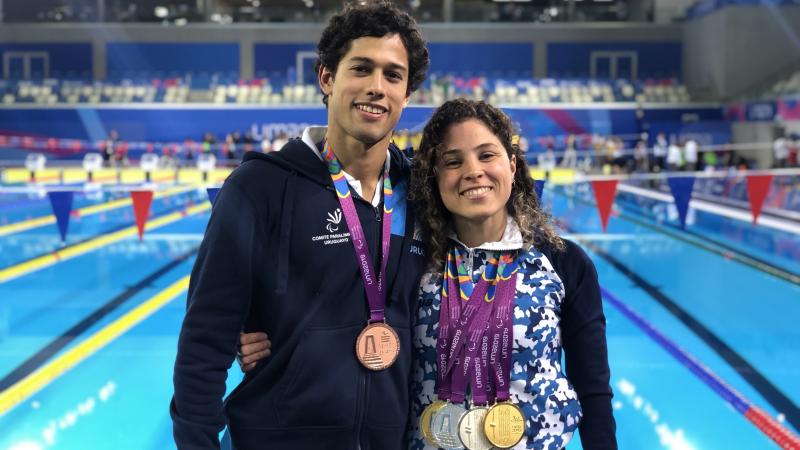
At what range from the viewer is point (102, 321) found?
5.12 m

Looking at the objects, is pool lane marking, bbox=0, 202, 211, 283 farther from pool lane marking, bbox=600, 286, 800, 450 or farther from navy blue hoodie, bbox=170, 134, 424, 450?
navy blue hoodie, bbox=170, 134, 424, 450

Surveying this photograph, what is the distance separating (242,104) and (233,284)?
879 inches

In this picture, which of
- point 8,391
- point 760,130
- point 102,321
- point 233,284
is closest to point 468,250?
point 233,284

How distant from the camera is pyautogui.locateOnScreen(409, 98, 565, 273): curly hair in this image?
67.5 inches

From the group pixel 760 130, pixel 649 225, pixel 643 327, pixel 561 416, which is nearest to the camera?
pixel 561 416

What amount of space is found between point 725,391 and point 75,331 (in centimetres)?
373

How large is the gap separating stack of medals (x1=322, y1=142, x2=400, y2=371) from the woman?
13 cm

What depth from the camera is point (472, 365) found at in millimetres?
1655

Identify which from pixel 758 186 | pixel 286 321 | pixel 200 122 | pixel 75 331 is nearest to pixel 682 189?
pixel 758 186

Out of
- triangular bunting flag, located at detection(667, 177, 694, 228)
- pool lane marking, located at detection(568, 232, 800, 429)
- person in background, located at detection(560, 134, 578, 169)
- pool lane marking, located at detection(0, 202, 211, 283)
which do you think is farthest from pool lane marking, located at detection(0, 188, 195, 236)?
person in background, located at detection(560, 134, 578, 169)

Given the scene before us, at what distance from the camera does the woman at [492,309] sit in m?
1.67

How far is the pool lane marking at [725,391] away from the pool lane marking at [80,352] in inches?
127

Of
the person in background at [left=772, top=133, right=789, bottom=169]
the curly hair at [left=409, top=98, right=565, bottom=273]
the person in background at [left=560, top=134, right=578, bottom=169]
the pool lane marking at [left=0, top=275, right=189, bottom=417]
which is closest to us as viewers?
the curly hair at [left=409, top=98, right=565, bottom=273]

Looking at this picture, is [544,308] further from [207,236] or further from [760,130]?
[760,130]
